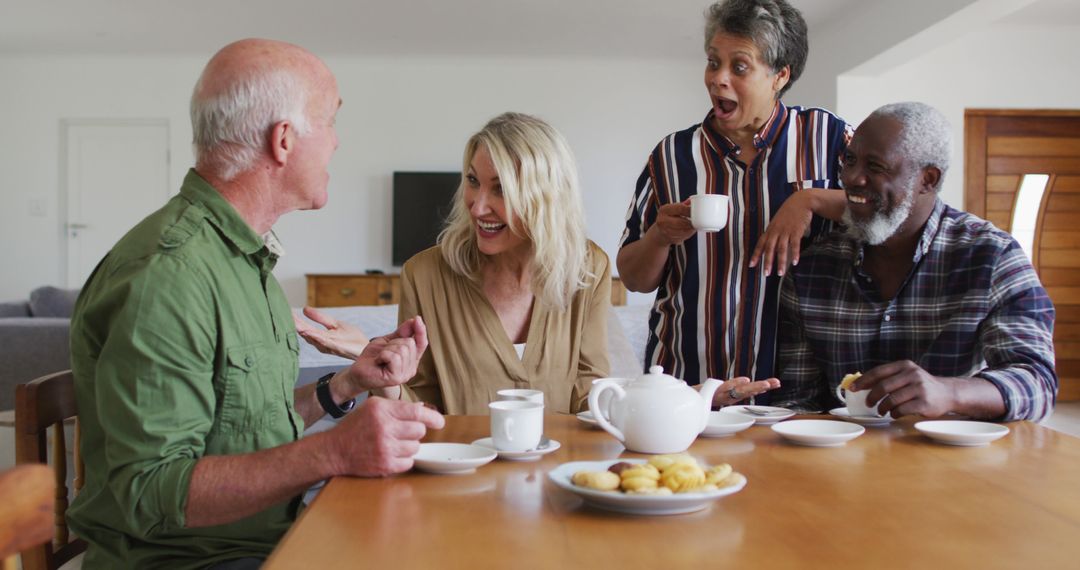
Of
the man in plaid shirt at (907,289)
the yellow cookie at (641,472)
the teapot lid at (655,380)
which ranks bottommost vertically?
the yellow cookie at (641,472)

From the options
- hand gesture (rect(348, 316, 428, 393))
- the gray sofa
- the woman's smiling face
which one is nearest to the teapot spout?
hand gesture (rect(348, 316, 428, 393))

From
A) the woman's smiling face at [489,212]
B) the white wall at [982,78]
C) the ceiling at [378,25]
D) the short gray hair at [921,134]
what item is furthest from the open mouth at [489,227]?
the white wall at [982,78]

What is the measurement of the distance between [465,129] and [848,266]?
6585 mm

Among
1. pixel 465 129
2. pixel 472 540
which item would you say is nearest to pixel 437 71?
pixel 465 129

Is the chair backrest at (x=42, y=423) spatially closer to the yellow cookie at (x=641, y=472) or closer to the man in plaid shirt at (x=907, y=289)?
the yellow cookie at (x=641, y=472)

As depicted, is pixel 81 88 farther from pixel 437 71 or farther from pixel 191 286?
pixel 191 286

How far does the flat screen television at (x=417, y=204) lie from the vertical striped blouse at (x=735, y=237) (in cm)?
595

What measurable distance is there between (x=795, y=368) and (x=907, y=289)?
0.28 meters

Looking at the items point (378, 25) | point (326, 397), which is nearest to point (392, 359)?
point (326, 397)

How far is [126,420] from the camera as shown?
1089 millimetres

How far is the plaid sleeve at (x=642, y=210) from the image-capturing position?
2289 millimetres

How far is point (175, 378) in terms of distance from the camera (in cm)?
113

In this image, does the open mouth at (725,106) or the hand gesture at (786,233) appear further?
the open mouth at (725,106)

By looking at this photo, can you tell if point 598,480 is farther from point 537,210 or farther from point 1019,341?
point 537,210
